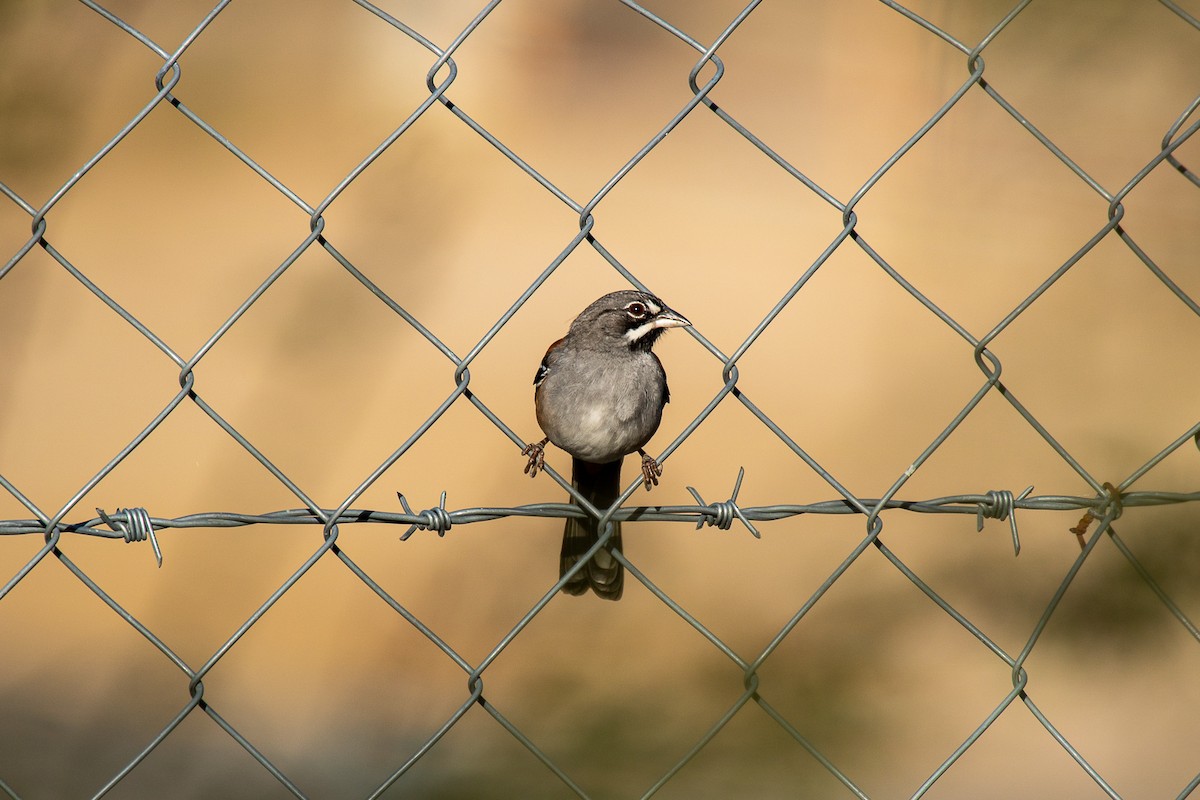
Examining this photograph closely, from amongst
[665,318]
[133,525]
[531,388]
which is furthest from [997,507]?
[531,388]

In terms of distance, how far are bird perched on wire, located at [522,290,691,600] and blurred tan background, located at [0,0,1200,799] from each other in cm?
26

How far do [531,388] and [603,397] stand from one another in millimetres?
4115

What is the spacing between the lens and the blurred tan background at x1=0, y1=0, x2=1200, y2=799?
212 centimetres

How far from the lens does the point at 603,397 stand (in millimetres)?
3840

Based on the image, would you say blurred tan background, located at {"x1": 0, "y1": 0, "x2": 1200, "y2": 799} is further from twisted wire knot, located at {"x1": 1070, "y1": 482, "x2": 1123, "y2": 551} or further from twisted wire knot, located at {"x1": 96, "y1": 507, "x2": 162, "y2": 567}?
twisted wire knot, located at {"x1": 96, "y1": 507, "x2": 162, "y2": 567}

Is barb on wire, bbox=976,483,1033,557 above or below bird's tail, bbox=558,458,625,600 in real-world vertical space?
above

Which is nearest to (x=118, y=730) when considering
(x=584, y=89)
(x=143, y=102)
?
(x=143, y=102)

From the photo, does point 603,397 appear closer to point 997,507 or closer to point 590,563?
point 590,563

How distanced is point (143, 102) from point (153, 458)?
557 cm

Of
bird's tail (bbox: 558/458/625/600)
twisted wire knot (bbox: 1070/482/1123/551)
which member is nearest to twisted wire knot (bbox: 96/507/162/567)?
bird's tail (bbox: 558/458/625/600)

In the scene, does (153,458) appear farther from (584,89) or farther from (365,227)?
(584,89)

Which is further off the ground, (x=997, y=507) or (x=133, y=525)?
(x=997, y=507)

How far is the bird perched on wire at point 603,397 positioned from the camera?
370cm

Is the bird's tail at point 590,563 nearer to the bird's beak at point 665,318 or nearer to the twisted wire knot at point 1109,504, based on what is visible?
the bird's beak at point 665,318
